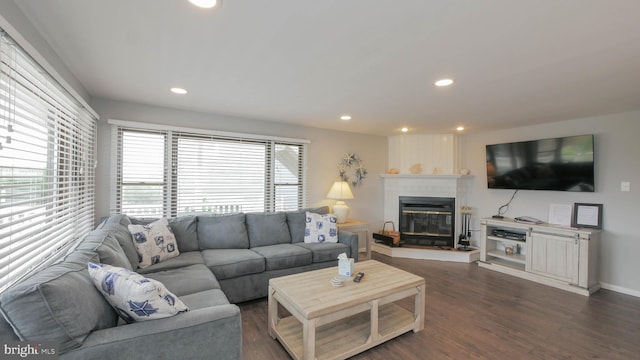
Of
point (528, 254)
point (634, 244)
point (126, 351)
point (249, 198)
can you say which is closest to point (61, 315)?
point (126, 351)

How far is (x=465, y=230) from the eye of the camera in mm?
5129

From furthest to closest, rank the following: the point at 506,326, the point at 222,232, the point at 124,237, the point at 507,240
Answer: the point at 507,240 → the point at 222,232 → the point at 506,326 → the point at 124,237

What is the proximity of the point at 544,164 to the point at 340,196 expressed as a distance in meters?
2.98

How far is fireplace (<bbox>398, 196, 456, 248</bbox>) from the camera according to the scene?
16.6 feet

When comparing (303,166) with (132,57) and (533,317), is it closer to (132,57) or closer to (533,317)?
(132,57)

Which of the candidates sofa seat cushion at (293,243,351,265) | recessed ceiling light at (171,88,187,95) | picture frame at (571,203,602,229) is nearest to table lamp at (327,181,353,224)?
sofa seat cushion at (293,243,351,265)

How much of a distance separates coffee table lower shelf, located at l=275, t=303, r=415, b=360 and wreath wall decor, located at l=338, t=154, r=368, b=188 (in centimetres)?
277

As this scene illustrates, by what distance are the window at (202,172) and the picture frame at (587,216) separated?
3.88 metres

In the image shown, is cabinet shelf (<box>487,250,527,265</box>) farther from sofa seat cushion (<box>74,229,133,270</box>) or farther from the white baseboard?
sofa seat cushion (<box>74,229,133,270</box>)

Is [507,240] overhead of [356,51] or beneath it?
beneath

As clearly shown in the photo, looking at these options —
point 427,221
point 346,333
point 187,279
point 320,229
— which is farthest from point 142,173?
point 427,221

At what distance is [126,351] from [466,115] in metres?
4.07

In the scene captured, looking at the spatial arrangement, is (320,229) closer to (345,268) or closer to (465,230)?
(345,268)

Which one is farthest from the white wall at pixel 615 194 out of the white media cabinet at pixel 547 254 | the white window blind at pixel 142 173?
the white window blind at pixel 142 173
